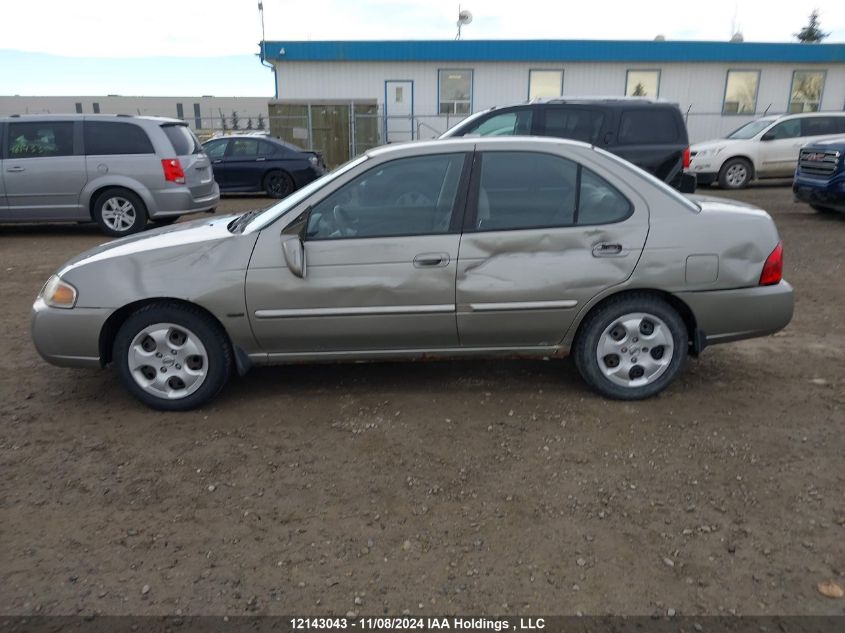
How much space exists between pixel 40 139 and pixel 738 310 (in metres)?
9.68

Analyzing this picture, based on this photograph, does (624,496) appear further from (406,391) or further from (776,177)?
(776,177)

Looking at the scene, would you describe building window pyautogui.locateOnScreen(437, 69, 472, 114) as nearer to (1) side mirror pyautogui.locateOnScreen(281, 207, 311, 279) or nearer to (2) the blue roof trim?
(2) the blue roof trim

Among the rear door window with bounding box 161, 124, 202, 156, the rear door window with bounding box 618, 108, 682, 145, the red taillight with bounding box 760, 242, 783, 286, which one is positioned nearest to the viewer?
the red taillight with bounding box 760, 242, 783, 286

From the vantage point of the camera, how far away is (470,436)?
3.83m

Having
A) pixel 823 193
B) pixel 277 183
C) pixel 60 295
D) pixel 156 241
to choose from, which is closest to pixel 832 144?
pixel 823 193

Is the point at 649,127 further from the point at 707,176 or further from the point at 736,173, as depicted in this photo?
the point at 736,173

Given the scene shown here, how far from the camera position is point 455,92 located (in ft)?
80.4

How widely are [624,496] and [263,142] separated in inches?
532

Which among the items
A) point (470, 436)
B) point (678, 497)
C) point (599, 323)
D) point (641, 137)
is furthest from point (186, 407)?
point (641, 137)

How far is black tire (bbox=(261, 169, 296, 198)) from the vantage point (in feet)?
49.7

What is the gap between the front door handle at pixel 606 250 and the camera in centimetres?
402

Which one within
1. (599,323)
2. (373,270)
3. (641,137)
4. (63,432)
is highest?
(641,137)

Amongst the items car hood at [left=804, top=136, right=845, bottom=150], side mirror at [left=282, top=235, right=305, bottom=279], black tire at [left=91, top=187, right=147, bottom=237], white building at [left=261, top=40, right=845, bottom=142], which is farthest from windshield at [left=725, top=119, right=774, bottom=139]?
side mirror at [left=282, top=235, right=305, bottom=279]

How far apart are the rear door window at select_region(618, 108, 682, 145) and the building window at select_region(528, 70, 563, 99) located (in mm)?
15388
